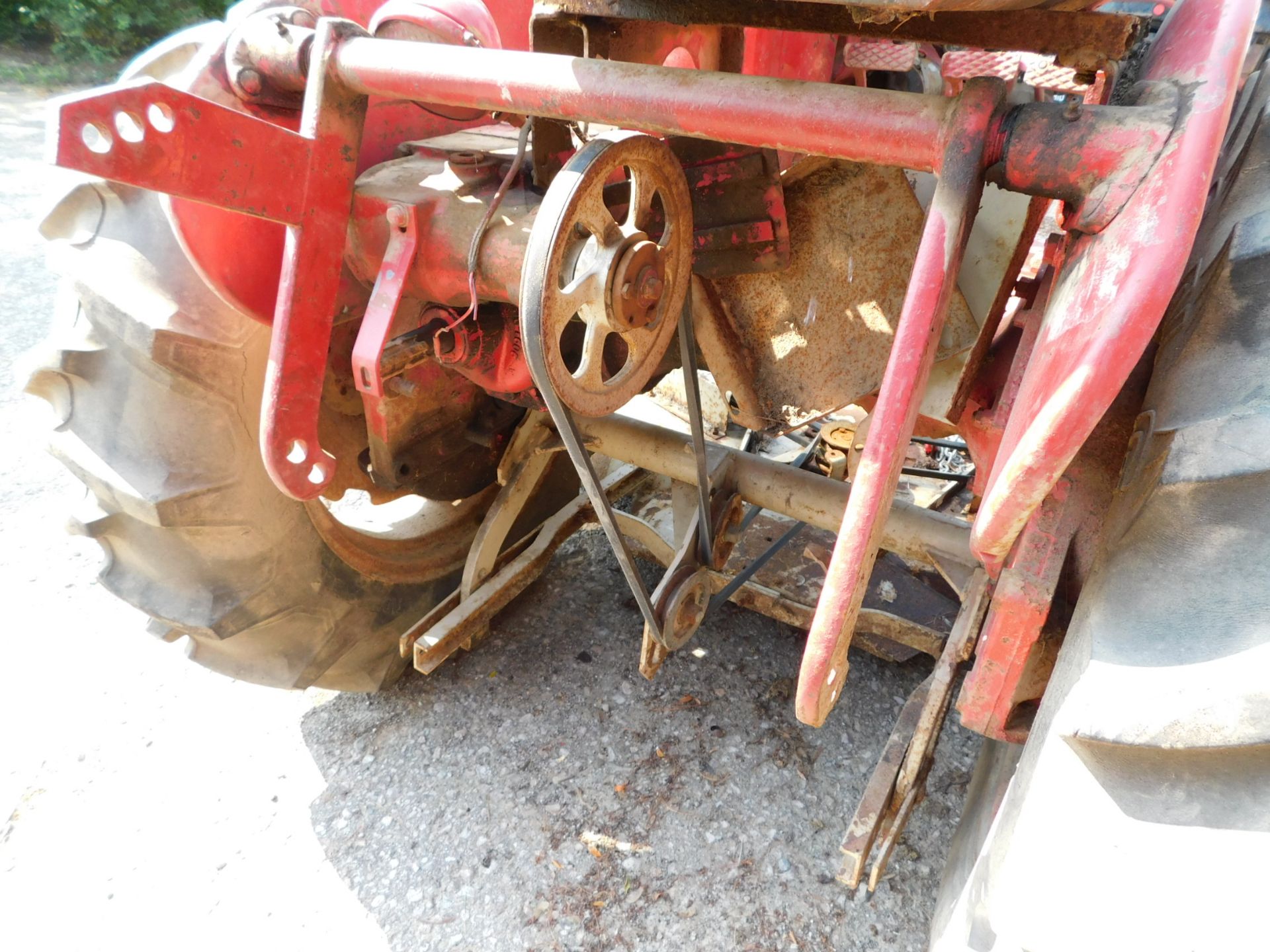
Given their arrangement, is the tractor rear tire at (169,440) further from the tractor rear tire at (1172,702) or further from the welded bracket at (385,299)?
the tractor rear tire at (1172,702)

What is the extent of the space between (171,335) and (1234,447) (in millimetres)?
1380

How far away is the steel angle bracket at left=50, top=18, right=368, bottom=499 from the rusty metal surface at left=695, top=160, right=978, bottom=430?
25.2 inches

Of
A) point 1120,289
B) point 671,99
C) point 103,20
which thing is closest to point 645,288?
point 671,99

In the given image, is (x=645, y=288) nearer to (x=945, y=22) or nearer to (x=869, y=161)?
(x=869, y=161)

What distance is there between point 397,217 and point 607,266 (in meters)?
0.31

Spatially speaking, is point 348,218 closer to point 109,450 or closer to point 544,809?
point 109,450

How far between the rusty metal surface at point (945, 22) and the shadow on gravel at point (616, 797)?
4.68 ft

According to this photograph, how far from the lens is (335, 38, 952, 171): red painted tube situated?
2.55 feet

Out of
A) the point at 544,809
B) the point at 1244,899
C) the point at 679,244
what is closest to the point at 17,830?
the point at 544,809

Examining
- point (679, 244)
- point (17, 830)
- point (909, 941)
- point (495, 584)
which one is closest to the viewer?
point (679, 244)

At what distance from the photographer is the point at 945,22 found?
907 mm

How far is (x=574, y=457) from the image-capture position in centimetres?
121

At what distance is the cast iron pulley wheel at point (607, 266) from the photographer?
94 centimetres

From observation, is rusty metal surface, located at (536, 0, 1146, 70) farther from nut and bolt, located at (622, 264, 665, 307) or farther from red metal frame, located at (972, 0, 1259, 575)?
nut and bolt, located at (622, 264, 665, 307)
